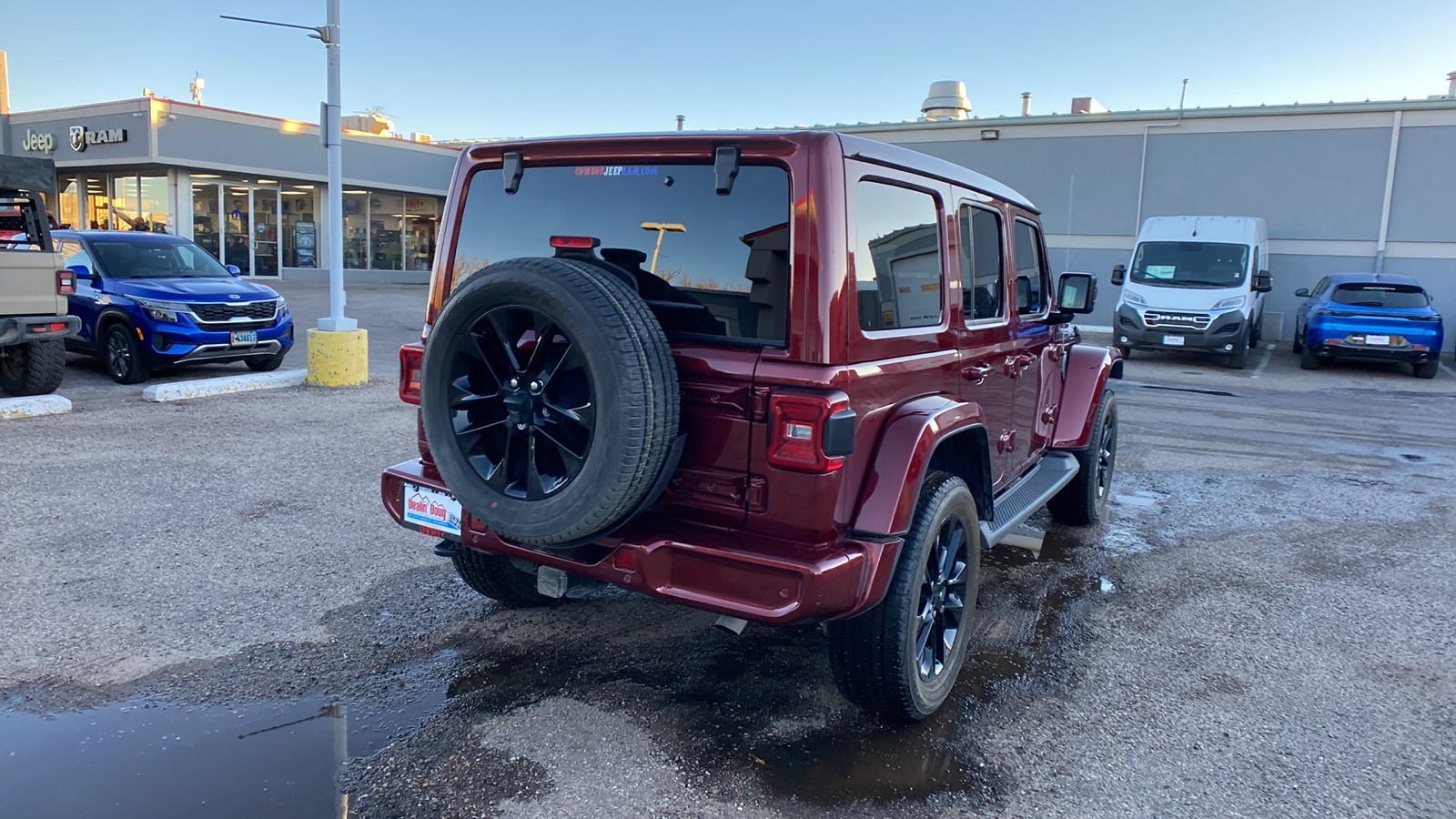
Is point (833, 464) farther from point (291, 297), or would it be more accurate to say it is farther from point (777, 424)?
point (291, 297)

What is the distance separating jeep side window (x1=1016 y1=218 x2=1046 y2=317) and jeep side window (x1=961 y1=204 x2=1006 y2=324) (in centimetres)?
28

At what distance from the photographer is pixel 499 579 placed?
13.8ft

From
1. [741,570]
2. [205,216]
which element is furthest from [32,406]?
[205,216]

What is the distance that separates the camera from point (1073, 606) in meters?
4.73

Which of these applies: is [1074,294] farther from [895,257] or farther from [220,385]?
[220,385]

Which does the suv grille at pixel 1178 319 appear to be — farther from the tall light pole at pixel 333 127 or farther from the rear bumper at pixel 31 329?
the rear bumper at pixel 31 329

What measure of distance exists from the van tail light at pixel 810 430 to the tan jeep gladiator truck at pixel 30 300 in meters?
8.06

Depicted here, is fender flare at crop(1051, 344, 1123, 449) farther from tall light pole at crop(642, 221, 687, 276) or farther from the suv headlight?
the suv headlight

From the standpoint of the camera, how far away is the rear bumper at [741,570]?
9.31 feet

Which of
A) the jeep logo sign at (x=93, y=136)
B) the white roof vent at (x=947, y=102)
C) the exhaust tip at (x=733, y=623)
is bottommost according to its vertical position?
the exhaust tip at (x=733, y=623)

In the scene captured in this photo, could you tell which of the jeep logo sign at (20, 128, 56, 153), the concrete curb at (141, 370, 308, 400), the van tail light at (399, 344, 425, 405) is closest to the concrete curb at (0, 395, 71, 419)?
the concrete curb at (141, 370, 308, 400)

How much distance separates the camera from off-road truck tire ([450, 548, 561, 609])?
4.12m

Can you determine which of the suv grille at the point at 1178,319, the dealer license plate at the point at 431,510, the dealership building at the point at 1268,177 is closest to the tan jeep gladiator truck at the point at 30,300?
the dealer license plate at the point at 431,510

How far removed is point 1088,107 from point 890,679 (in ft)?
77.1
